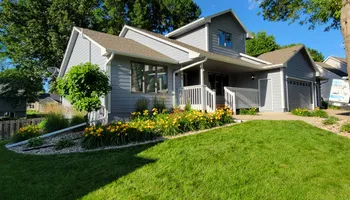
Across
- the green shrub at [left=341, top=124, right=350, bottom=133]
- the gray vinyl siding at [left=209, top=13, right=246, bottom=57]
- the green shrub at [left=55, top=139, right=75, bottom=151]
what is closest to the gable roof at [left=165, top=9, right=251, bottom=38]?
the gray vinyl siding at [left=209, top=13, right=246, bottom=57]

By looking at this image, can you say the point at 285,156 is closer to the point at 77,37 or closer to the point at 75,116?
the point at 75,116

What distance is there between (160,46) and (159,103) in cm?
367

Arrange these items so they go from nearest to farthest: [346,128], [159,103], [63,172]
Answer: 1. [63,172]
2. [346,128]
3. [159,103]

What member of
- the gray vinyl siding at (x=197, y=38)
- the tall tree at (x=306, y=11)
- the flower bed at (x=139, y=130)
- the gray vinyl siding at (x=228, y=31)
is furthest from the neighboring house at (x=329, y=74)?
the flower bed at (x=139, y=130)

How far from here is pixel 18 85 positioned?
838 inches

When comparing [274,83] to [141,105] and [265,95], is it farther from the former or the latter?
[141,105]

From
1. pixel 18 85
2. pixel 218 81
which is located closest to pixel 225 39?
pixel 218 81

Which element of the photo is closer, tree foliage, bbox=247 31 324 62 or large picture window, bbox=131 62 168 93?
large picture window, bbox=131 62 168 93

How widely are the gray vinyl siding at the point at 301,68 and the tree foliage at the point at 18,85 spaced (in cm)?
2192

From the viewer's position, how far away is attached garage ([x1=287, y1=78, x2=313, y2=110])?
14146mm

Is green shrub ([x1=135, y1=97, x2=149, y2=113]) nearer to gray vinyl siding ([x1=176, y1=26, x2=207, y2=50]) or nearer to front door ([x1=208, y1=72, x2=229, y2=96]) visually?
front door ([x1=208, y1=72, x2=229, y2=96])

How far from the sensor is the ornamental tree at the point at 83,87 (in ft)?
25.3

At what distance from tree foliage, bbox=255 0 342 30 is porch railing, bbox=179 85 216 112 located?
5.87 m

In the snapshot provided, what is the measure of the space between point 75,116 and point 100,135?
11.7 ft
